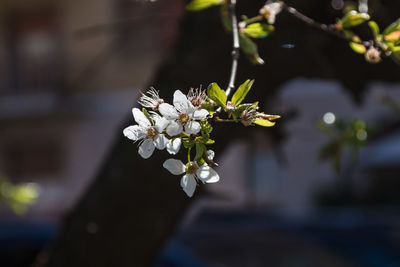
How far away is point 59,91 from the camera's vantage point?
11945 mm

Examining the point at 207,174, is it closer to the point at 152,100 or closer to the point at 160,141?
the point at 160,141

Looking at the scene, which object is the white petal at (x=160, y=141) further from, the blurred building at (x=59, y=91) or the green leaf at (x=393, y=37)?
the blurred building at (x=59, y=91)

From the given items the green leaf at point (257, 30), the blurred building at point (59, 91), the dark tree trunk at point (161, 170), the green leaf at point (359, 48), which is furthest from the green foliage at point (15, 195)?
the blurred building at point (59, 91)

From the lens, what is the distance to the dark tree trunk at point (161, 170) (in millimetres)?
1638

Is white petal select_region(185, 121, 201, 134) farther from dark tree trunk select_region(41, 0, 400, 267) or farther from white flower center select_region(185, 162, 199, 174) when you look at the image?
dark tree trunk select_region(41, 0, 400, 267)

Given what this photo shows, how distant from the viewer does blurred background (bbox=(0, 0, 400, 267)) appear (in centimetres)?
167

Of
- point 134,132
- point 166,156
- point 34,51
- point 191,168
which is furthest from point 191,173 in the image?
point 34,51

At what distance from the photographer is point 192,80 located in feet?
5.38

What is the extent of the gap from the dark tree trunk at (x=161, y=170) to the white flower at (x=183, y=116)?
81cm

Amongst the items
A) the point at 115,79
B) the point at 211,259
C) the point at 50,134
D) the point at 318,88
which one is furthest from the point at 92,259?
the point at 50,134

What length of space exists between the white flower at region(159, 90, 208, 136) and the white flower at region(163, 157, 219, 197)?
68mm

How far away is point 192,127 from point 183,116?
0.9 inches

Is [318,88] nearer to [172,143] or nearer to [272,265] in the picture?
[272,265]

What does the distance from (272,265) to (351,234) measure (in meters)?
1.25
